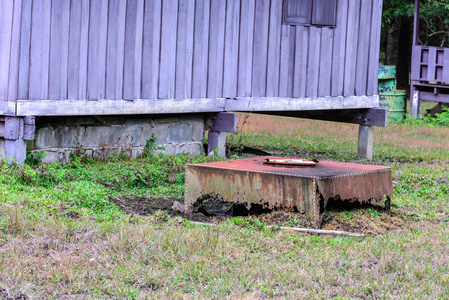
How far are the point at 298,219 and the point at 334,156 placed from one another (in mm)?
6183

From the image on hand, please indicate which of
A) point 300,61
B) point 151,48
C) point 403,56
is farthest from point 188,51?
point 403,56

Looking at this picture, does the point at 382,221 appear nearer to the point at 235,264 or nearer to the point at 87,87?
the point at 235,264

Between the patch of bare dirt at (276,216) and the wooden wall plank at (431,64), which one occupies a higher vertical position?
the wooden wall plank at (431,64)

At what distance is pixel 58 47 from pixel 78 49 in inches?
11.9

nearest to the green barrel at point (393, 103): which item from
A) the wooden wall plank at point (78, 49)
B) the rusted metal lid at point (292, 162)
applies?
the wooden wall plank at point (78, 49)

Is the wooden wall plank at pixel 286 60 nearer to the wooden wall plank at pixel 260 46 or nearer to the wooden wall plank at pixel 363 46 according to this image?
the wooden wall plank at pixel 260 46

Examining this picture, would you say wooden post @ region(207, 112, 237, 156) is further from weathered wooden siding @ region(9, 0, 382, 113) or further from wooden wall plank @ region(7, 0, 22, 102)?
wooden wall plank @ region(7, 0, 22, 102)

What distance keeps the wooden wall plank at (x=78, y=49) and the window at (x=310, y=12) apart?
3692 mm

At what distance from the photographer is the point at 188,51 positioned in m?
10.1

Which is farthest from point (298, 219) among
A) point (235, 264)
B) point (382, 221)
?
point (235, 264)

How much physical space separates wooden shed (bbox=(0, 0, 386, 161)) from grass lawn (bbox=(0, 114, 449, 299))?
1.10 metres

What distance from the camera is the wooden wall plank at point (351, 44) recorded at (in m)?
11.9

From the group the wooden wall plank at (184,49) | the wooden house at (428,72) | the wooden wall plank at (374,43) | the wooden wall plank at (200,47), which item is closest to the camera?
the wooden wall plank at (184,49)

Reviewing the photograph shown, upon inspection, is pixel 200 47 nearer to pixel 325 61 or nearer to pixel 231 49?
pixel 231 49
